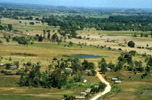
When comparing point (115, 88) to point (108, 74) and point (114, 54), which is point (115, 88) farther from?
point (114, 54)

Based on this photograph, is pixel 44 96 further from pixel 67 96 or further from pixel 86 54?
pixel 86 54

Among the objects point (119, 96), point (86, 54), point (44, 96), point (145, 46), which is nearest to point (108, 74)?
point (119, 96)

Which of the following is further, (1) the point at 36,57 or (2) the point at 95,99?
(1) the point at 36,57

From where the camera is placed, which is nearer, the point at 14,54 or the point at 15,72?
the point at 15,72

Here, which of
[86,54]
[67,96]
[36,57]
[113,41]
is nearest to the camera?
[67,96]

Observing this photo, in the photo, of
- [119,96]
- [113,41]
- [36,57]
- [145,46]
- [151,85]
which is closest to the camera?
[119,96]

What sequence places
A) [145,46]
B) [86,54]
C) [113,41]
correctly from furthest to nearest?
[113,41], [145,46], [86,54]

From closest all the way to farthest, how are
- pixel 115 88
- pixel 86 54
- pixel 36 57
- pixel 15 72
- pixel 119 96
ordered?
pixel 119 96 → pixel 115 88 → pixel 15 72 → pixel 36 57 → pixel 86 54

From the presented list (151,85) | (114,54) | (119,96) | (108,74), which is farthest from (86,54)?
(119,96)
